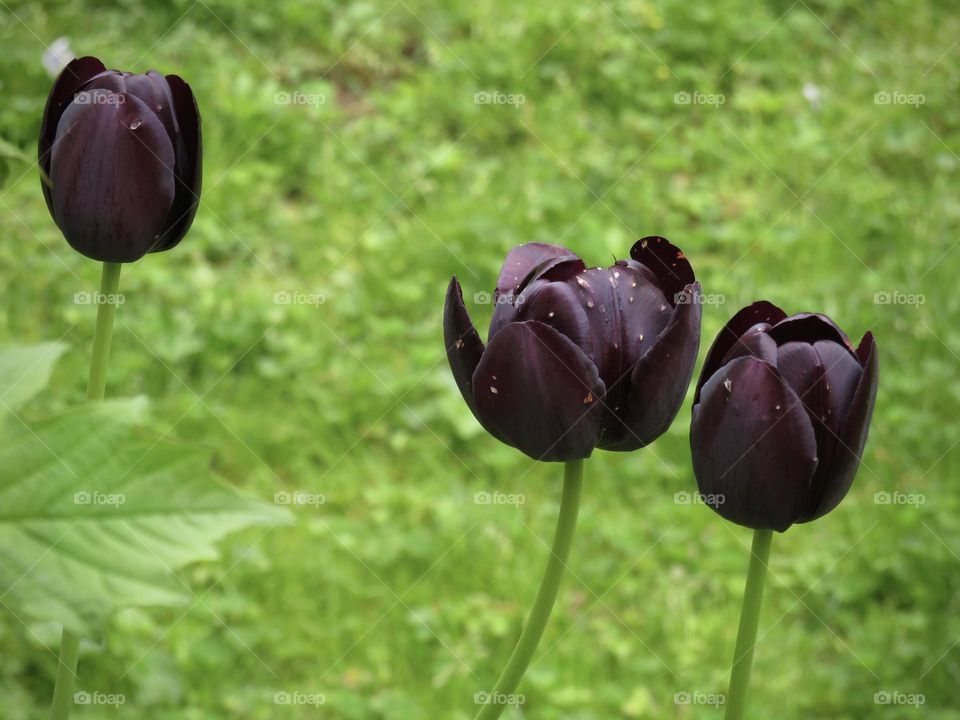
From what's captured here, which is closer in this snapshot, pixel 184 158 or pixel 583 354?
pixel 583 354

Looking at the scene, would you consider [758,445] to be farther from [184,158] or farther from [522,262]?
[184,158]

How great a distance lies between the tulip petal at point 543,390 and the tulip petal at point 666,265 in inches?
4.8

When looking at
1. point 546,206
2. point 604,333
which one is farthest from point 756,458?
point 546,206

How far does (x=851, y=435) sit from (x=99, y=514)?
21.8 inches

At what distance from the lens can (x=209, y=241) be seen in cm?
363

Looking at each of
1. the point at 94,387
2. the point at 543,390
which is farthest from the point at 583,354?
the point at 94,387

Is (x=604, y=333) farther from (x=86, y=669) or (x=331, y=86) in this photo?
(x=331, y=86)

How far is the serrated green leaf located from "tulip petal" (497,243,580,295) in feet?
1.36

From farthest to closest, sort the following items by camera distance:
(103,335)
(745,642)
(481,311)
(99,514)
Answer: (481,311)
(103,335)
(745,642)
(99,514)

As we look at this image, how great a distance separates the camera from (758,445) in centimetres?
87

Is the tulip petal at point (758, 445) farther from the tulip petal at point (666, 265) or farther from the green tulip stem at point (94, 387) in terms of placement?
the green tulip stem at point (94, 387)

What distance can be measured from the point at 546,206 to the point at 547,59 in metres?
0.84

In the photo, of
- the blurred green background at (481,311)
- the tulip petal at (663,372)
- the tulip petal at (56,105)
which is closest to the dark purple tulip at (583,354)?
the tulip petal at (663,372)

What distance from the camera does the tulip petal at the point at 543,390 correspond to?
866mm
